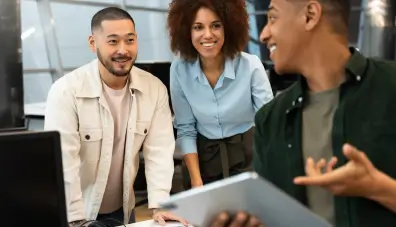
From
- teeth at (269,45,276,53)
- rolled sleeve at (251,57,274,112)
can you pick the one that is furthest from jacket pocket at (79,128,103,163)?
teeth at (269,45,276,53)

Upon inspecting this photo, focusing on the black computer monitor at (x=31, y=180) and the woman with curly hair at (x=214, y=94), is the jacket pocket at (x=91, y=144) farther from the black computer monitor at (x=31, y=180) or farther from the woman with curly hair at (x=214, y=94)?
the black computer monitor at (x=31, y=180)

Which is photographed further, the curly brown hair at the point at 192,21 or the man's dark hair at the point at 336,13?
the curly brown hair at the point at 192,21

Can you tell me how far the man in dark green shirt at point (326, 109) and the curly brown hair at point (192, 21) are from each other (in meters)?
0.99

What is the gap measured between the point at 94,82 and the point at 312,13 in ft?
3.76

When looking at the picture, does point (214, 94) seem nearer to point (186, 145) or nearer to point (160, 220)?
point (186, 145)

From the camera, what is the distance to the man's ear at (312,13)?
52.1 inches

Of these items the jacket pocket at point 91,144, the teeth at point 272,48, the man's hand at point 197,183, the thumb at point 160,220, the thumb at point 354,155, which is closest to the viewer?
the thumb at point 354,155

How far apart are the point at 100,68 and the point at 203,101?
512mm

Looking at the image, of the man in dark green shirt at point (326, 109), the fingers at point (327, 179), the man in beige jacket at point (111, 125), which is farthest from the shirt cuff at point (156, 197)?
the fingers at point (327, 179)

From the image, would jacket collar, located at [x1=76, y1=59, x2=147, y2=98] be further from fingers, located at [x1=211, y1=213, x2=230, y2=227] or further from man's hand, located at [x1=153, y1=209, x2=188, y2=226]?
fingers, located at [x1=211, y1=213, x2=230, y2=227]

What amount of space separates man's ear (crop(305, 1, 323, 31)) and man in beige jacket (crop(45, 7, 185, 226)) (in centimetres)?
102

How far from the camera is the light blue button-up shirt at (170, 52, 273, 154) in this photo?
2393 millimetres

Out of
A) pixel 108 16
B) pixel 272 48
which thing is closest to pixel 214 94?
pixel 108 16

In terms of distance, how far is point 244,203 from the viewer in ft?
3.69
